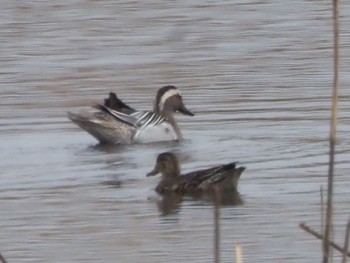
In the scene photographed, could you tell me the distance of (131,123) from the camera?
42.5 feet

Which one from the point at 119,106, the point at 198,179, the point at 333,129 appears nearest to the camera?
the point at 333,129

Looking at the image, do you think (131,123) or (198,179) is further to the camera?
(131,123)

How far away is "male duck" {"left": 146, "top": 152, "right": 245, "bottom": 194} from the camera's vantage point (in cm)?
1012

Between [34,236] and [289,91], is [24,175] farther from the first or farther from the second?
[289,91]

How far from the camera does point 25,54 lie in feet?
53.2

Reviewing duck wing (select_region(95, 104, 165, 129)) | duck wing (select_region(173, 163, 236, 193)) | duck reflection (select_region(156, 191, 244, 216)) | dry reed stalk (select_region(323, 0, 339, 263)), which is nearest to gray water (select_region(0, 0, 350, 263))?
duck reflection (select_region(156, 191, 244, 216))

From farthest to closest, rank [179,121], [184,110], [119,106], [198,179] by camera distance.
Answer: [179,121] → [184,110] → [119,106] → [198,179]

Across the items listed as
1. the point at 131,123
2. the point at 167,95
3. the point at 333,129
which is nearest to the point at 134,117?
the point at 131,123

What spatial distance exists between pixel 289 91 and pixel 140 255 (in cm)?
611

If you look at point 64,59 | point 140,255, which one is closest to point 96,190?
point 140,255

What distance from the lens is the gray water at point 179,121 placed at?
8.59 m

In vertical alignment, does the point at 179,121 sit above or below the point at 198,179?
above

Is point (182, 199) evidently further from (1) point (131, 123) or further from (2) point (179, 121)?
(2) point (179, 121)

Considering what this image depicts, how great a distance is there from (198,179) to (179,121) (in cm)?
402
